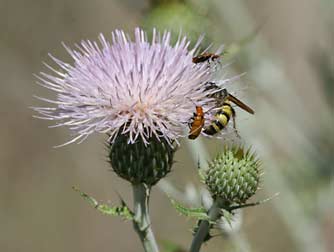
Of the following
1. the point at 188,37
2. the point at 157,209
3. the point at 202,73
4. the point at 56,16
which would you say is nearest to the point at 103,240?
the point at 157,209

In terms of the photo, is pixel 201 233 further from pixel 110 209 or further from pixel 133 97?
pixel 133 97

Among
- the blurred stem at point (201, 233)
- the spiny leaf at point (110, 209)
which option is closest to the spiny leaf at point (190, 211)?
the blurred stem at point (201, 233)

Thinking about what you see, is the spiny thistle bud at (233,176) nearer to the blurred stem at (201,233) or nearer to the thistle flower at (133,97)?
the blurred stem at (201,233)

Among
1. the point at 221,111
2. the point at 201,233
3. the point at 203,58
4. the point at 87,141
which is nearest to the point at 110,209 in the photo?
the point at 201,233

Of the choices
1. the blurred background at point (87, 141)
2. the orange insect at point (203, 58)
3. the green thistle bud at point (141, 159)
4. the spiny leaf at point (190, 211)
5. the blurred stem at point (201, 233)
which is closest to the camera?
the spiny leaf at point (190, 211)

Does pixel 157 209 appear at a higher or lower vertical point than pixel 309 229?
higher

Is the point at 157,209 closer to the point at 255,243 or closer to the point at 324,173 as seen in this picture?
the point at 255,243
